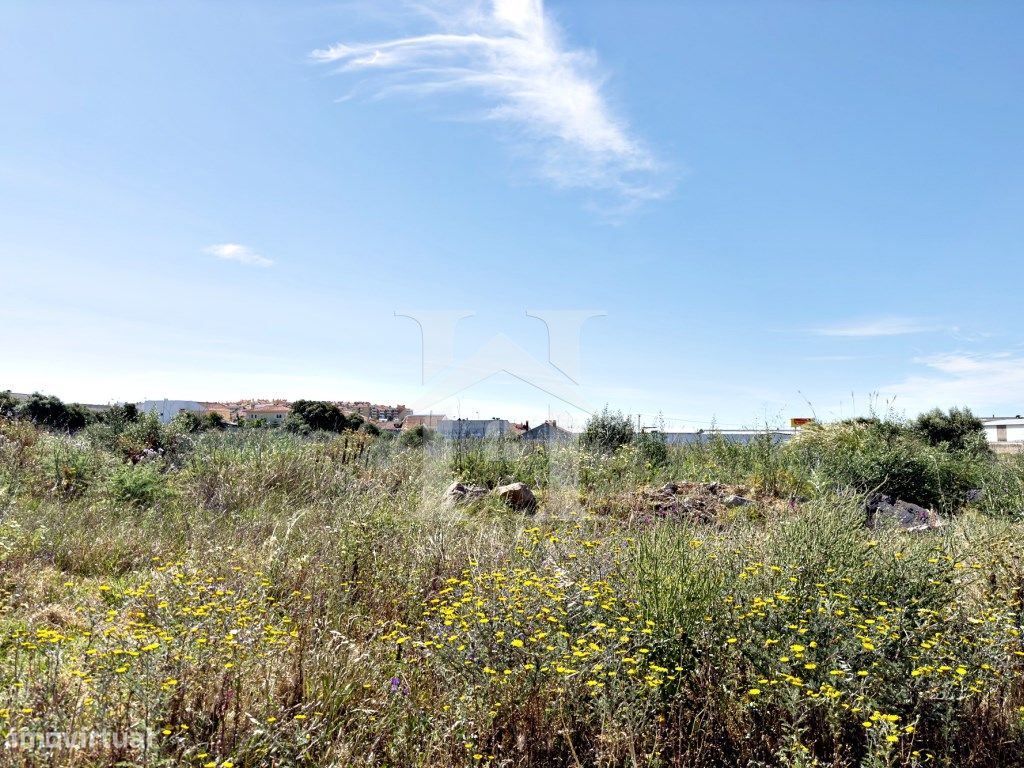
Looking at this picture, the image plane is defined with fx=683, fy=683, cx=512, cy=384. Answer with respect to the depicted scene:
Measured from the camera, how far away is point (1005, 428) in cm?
3966

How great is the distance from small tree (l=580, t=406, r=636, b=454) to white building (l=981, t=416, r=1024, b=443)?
3415 cm

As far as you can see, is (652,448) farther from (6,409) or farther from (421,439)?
(6,409)

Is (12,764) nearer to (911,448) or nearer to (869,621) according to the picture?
(869,621)

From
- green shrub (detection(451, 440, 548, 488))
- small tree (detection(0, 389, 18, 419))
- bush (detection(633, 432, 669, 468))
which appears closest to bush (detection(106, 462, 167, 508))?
green shrub (detection(451, 440, 548, 488))

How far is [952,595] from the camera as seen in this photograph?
3.48m

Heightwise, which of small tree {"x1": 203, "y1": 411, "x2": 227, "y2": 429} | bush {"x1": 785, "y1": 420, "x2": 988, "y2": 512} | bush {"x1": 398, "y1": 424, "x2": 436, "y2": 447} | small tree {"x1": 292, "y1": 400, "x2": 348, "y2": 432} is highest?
small tree {"x1": 292, "y1": 400, "x2": 348, "y2": 432}

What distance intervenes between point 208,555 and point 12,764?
273cm

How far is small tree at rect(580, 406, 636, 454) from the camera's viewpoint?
13227mm

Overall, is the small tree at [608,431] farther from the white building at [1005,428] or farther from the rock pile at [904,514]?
the white building at [1005,428]

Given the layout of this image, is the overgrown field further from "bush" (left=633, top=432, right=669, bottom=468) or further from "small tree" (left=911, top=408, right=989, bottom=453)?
"small tree" (left=911, top=408, right=989, bottom=453)

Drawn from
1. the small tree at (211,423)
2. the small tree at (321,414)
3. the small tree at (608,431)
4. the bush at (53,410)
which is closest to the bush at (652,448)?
the small tree at (608,431)

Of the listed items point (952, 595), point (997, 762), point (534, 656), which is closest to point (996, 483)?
point (952, 595)

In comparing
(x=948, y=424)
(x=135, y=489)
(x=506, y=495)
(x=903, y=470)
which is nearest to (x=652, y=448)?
(x=903, y=470)

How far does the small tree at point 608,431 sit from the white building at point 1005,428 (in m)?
34.1
